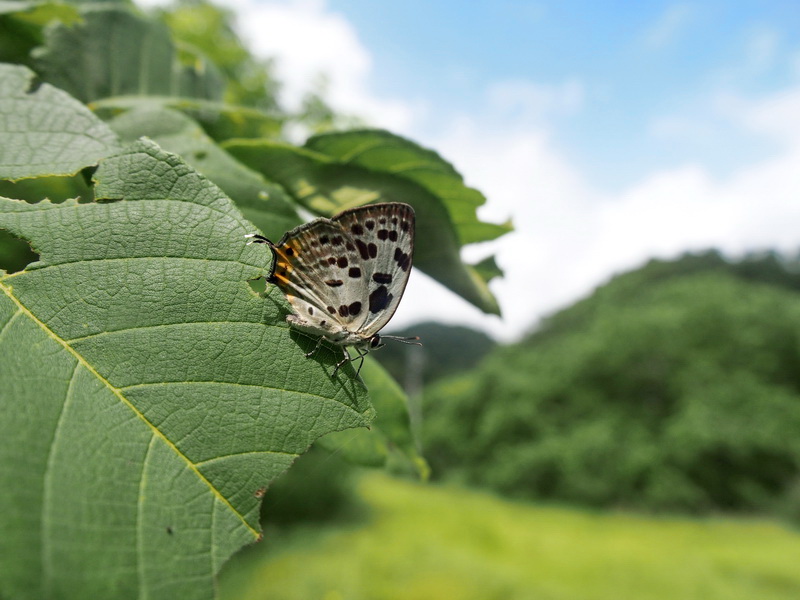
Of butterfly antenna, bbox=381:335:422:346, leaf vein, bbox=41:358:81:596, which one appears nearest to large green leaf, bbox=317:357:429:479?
butterfly antenna, bbox=381:335:422:346

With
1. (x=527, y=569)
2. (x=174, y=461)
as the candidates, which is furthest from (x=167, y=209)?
(x=527, y=569)

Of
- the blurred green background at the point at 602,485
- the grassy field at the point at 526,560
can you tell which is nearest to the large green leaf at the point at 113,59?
the blurred green background at the point at 602,485

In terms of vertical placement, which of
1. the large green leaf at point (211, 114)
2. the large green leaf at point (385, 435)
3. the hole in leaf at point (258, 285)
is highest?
the large green leaf at point (211, 114)

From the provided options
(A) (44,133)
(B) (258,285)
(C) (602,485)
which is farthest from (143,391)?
(C) (602,485)

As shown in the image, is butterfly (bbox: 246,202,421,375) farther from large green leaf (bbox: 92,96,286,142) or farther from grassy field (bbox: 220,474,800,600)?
grassy field (bbox: 220,474,800,600)

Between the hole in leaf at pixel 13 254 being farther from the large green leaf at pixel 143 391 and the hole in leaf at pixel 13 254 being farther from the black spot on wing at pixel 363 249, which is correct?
the black spot on wing at pixel 363 249

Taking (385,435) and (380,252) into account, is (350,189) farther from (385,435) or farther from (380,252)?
(385,435)

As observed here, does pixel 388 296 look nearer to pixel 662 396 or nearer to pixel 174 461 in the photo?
pixel 174 461
